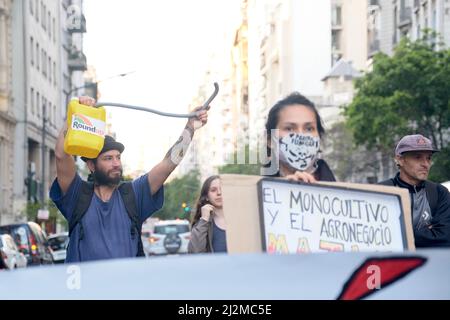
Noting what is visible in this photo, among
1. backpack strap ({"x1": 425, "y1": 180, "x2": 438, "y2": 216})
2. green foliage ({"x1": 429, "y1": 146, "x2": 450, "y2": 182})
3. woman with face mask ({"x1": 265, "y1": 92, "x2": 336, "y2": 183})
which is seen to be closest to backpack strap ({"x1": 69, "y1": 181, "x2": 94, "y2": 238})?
woman with face mask ({"x1": 265, "y1": 92, "x2": 336, "y2": 183})

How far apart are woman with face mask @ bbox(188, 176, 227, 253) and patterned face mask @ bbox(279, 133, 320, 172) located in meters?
1.53

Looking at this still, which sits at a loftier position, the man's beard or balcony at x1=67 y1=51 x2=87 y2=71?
balcony at x1=67 y1=51 x2=87 y2=71

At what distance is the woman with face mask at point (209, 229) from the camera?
5727 mm

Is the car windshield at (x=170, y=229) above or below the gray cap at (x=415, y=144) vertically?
below

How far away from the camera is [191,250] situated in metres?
5.78

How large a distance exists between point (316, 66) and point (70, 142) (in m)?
61.5

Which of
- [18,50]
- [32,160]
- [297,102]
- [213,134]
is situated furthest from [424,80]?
[213,134]

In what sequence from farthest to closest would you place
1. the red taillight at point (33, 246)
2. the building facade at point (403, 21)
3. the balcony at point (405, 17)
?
the balcony at point (405, 17), the building facade at point (403, 21), the red taillight at point (33, 246)

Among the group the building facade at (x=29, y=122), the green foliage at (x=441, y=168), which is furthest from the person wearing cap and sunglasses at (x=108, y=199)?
the green foliage at (x=441, y=168)

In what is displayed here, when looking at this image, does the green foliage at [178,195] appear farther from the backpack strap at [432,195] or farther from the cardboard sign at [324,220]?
the cardboard sign at [324,220]

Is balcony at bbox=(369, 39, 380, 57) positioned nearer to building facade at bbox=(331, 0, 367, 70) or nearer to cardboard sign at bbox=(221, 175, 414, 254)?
building facade at bbox=(331, 0, 367, 70)

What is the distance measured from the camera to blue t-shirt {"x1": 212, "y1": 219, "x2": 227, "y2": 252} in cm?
575

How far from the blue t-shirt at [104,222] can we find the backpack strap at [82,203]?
1 centimetres
